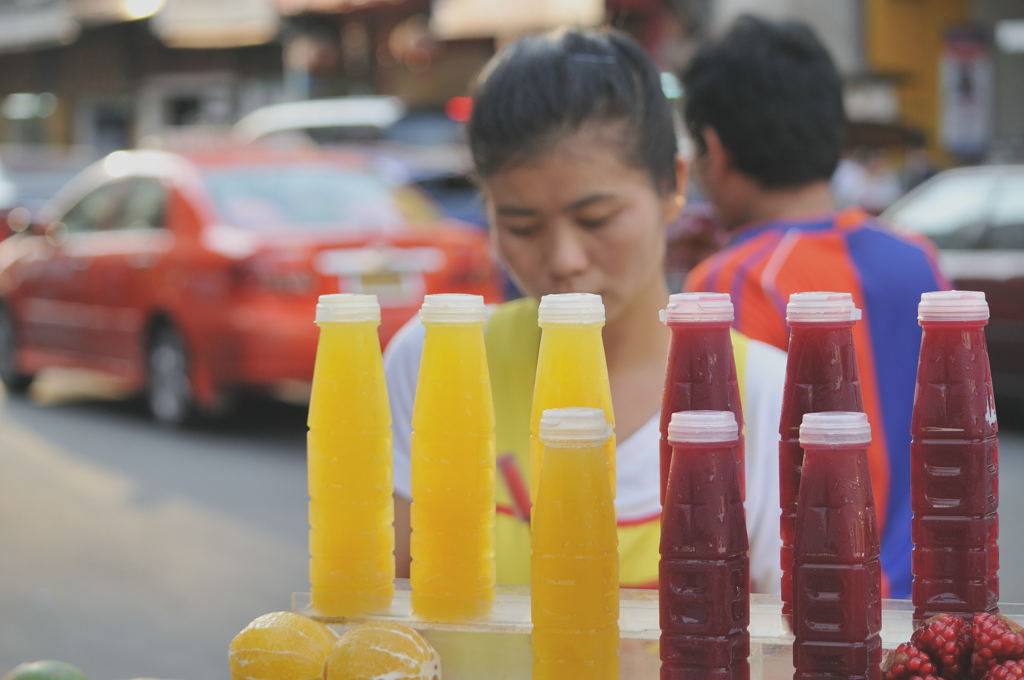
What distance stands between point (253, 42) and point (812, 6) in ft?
50.0

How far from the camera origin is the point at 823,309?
1934mm

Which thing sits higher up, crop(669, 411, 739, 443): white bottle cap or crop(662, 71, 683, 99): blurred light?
crop(662, 71, 683, 99): blurred light

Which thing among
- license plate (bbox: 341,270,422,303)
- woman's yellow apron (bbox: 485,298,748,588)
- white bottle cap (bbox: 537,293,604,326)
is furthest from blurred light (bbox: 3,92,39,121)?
white bottle cap (bbox: 537,293,604,326)

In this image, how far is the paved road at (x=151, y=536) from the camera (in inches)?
217

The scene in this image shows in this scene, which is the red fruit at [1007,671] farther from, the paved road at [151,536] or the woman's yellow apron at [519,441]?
the paved road at [151,536]

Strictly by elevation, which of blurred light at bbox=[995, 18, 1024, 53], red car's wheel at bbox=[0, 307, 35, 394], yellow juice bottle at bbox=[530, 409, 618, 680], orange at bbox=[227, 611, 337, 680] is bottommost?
red car's wheel at bbox=[0, 307, 35, 394]

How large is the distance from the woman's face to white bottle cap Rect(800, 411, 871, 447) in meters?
0.81

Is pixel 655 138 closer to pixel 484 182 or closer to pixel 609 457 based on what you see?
pixel 484 182

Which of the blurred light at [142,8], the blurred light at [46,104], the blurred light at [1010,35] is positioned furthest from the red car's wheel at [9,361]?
the blurred light at [46,104]

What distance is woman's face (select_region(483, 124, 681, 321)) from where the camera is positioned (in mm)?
2514

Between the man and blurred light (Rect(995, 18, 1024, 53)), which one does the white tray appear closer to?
the man

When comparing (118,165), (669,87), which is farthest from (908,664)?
(118,165)

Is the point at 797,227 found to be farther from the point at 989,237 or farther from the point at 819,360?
the point at 989,237

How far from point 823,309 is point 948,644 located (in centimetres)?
44
